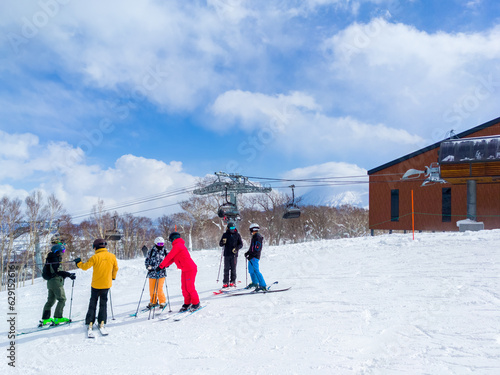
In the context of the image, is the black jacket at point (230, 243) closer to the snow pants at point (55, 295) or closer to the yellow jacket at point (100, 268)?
the yellow jacket at point (100, 268)

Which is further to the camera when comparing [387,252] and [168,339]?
[387,252]

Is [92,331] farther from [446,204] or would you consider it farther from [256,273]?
[446,204]

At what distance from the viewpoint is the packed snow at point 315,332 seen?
14.2ft

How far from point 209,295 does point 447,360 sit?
241 inches

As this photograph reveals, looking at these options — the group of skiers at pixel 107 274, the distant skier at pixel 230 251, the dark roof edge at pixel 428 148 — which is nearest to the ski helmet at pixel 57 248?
Result: the group of skiers at pixel 107 274

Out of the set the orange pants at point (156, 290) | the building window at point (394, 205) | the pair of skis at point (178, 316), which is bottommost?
the pair of skis at point (178, 316)

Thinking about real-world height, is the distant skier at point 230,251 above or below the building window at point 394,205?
below

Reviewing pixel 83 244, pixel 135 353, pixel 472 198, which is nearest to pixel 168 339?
pixel 135 353

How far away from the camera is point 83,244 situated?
50.0 metres

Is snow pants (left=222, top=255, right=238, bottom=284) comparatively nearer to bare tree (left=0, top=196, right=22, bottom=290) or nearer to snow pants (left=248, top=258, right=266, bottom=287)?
snow pants (left=248, top=258, right=266, bottom=287)

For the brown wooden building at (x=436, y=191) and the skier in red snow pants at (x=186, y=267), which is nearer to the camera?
the skier in red snow pants at (x=186, y=267)

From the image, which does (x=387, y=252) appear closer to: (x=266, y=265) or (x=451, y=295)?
(x=266, y=265)

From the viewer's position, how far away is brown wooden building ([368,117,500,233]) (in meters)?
19.1

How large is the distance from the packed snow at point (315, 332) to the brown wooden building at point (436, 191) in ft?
35.4
